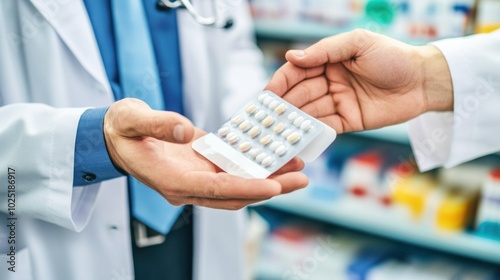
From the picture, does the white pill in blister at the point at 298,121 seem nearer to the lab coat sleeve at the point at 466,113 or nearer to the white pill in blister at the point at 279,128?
the white pill in blister at the point at 279,128

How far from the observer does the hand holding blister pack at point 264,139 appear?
0.91 meters

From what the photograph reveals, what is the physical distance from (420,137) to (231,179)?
1.90ft

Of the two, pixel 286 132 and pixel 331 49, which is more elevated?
pixel 331 49

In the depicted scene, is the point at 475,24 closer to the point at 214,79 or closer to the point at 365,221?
the point at 365,221

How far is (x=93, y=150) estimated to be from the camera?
2.91 ft

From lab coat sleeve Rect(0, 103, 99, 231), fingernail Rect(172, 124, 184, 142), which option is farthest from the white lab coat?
fingernail Rect(172, 124, 184, 142)

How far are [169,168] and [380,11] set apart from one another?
1290mm

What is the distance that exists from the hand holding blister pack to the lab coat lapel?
26 centimetres

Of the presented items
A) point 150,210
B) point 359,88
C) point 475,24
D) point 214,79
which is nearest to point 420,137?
point 359,88

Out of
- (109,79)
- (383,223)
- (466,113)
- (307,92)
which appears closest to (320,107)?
(307,92)

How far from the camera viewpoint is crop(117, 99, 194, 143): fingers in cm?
71

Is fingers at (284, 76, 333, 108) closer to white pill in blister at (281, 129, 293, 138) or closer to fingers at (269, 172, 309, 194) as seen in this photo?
white pill in blister at (281, 129, 293, 138)

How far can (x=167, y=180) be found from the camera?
80cm

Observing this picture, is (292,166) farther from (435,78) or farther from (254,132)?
(435,78)
